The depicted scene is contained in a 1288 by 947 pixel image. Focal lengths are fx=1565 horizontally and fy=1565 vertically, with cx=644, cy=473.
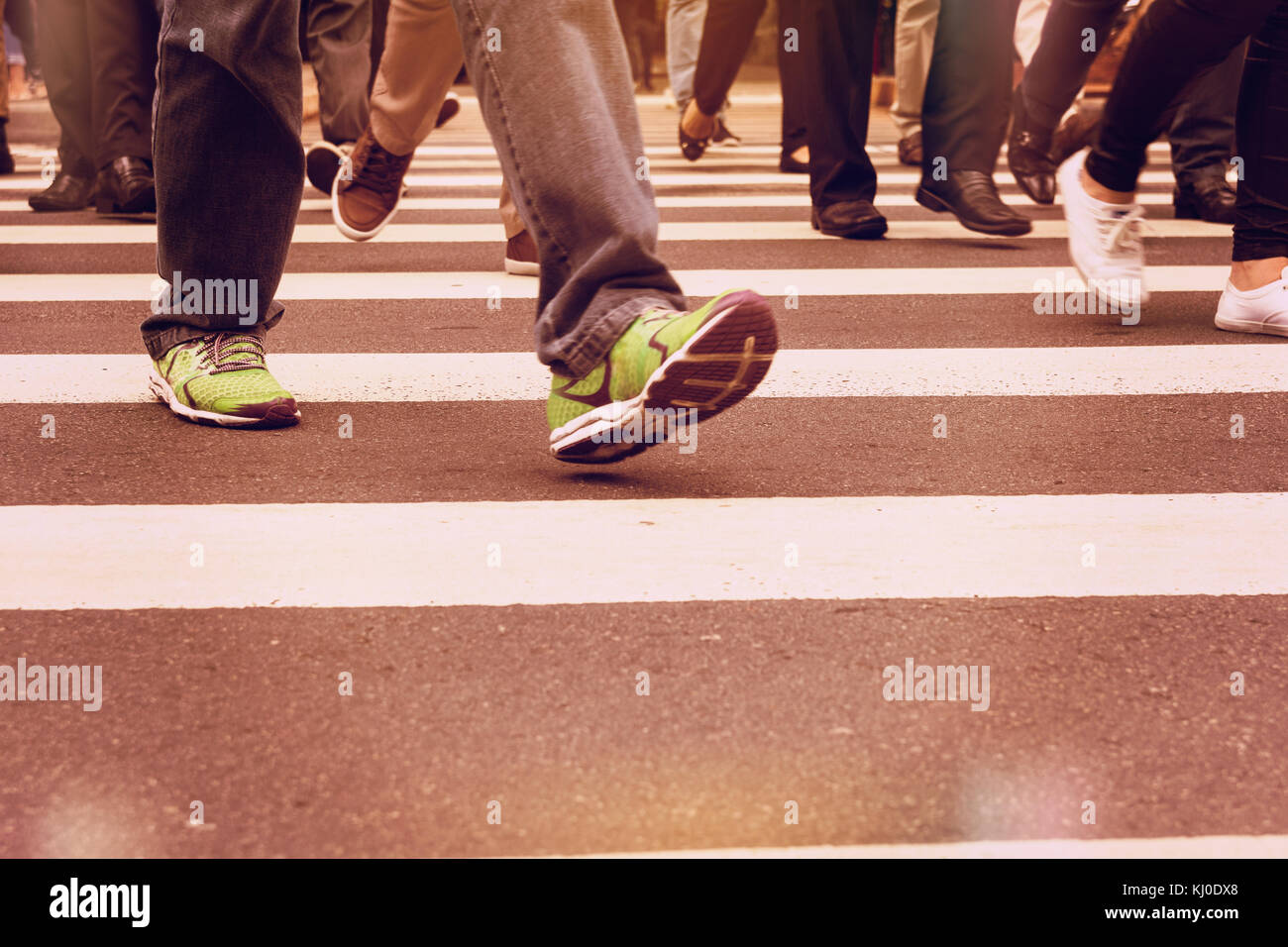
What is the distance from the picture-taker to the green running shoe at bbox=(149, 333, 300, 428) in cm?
270

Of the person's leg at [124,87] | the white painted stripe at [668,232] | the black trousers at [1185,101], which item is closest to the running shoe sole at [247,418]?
the white painted stripe at [668,232]

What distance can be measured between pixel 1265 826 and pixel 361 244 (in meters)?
4.20

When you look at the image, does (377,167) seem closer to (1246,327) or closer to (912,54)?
(1246,327)

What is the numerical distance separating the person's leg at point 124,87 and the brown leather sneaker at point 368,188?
56.6 inches

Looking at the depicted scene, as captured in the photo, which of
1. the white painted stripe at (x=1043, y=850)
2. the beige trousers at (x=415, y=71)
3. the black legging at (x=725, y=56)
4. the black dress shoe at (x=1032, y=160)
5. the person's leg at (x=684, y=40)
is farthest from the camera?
the person's leg at (x=684, y=40)

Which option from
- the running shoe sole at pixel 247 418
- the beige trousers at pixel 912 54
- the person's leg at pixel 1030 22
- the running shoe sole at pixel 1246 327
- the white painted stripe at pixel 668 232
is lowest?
the beige trousers at pixel 912 54

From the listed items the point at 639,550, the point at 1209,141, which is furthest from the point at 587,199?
the point at 1209,141

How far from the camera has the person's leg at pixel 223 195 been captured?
100 inches

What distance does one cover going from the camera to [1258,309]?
3494mm

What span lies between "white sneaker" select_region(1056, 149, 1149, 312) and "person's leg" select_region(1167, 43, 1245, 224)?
193 cm

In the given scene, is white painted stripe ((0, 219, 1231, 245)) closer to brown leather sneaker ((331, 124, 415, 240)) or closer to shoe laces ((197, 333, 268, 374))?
brown leather sneaker ((331, 124, 415, 240))

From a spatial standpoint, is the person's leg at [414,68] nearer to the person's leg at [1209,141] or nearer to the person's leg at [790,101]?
the person's leg at [790,101]

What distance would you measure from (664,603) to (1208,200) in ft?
14.2
